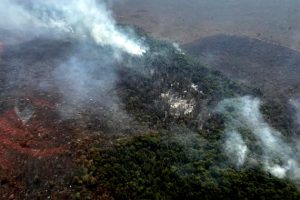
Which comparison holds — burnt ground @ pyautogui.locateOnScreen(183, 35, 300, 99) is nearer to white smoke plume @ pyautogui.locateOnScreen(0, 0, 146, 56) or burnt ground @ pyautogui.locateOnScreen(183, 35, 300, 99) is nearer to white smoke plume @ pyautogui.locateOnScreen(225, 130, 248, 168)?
white smoke plume @ pyautogui.locateOnScreen(0, 0, 146, 56)

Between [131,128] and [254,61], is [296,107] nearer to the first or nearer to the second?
[254,61]

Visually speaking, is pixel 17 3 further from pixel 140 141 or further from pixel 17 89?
pixel 140 141

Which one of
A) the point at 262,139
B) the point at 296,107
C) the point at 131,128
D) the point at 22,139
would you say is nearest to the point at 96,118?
the point at 131,128

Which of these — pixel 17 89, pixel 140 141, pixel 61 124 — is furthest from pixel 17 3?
pixel 140 141

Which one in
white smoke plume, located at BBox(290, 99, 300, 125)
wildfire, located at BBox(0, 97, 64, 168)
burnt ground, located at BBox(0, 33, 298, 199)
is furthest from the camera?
white smoke plume, located at BBox(290, 99, 300, 125)

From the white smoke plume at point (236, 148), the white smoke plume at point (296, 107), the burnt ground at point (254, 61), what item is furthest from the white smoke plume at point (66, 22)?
the white smoke plume at point (296, 107)

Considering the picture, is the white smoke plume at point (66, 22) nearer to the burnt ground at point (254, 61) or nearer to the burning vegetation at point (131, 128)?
the burning vegetation at point (131, 128)

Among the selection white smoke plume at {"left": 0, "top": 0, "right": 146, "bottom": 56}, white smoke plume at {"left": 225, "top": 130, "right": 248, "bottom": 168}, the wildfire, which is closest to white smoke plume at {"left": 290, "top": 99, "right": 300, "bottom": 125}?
white smoke plume at {"left": 225, "top": 130, "right": 248, "bottom": 168}
